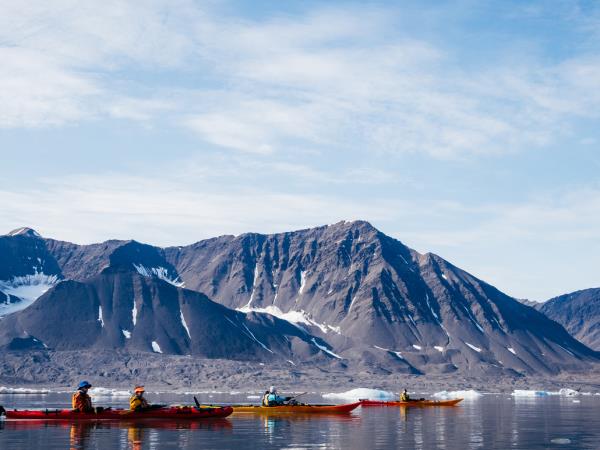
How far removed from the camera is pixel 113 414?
71.1 meters

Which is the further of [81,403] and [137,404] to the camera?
[137,404]

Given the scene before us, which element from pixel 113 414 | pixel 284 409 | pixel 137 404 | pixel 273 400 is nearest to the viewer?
pixel 113 414

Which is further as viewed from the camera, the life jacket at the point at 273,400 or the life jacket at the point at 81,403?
the life jacket at the point at 273,400

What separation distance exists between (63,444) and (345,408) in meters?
A: 44.4

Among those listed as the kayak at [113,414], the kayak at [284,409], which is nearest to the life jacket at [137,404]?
the kayak at [113,414]

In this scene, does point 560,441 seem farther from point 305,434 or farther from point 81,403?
point 81,403

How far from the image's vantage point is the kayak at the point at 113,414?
70812 mm

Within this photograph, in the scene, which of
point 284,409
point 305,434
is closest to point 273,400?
point 284,409

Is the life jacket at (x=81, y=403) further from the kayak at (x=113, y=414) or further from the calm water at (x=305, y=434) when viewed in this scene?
the calm water at (x=305, y=434)

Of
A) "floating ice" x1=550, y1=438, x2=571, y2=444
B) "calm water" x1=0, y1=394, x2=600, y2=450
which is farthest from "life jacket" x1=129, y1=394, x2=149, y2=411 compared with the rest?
"floating ice" x1=550, y1=438, x2=571, y2=444

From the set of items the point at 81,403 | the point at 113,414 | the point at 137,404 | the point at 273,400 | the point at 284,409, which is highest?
the point at 81,403

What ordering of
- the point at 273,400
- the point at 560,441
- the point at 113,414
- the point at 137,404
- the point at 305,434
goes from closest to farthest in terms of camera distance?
the point at 560,441, the point at 305,434, the point at 113,414, the point at 137,404, the point at 273,400

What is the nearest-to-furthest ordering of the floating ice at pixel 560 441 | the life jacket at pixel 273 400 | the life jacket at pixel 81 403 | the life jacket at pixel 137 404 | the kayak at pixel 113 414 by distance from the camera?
the floating ice at pixel 560 441 < the kayak at pixel 113 414 < the life jacket at pixel 81 403 < the life jacket at pixel 137 404 < the life jacket at pixel 273 400

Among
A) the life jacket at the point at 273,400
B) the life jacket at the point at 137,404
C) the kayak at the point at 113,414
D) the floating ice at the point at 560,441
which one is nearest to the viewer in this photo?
the floating ice at the point at 560,441
